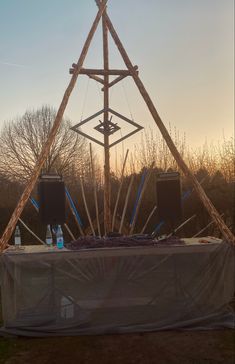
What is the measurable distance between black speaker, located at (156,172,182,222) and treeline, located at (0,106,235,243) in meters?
0.46

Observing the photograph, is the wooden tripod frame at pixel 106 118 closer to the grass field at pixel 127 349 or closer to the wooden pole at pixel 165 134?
the wooden pole at pixel 165 134

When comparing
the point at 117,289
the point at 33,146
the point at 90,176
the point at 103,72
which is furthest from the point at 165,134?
the point at 33,146

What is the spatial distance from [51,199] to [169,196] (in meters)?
1.38

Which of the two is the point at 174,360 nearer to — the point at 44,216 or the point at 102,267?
the point at 102,267

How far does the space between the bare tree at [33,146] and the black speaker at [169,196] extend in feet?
39.3

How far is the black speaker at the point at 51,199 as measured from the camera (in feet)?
15.1

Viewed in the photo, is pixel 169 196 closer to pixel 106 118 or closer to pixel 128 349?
pixel 106 118

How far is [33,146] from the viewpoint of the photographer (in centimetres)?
1736

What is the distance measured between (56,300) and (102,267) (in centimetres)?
52

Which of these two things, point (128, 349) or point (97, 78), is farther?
point (97, 78)

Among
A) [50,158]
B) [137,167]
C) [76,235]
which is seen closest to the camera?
[76,235]

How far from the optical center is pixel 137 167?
35.0 feet

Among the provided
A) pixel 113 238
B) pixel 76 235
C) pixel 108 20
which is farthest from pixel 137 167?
pixel 113 238

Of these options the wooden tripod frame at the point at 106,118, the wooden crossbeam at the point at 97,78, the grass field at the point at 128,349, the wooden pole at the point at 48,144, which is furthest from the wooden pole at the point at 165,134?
the grass field at the point at 128,349
